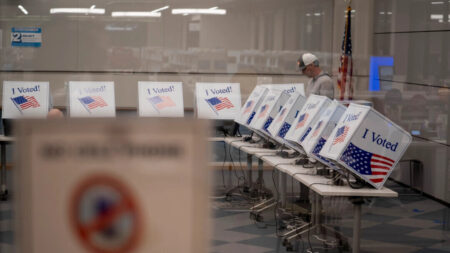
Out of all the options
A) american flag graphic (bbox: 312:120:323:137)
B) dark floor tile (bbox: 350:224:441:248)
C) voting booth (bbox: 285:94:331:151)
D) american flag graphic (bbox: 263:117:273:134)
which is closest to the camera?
american flag graphic (bbox: 312:120:323:137)

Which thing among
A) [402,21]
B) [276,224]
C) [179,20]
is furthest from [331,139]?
[179,20]

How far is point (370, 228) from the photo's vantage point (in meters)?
6.32

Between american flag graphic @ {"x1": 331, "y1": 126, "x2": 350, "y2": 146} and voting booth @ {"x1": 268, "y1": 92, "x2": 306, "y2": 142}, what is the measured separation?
133cm

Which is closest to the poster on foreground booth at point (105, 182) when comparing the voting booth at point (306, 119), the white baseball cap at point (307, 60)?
the voting booth at point (306, 119)

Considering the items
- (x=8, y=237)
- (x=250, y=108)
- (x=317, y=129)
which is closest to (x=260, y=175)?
(x=250, y=108)

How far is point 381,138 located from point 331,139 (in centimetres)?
34

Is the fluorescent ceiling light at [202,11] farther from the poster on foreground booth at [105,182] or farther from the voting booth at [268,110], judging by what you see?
the poster on foreground booth at [105,182]

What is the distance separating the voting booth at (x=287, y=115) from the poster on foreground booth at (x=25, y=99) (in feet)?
6.81

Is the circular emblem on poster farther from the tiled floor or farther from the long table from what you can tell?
the tiled floor

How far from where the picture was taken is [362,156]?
4617mm

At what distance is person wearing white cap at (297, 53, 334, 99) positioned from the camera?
270 inches

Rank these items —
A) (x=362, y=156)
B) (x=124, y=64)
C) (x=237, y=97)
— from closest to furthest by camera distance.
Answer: (x=362, y=156), (x=237, y=97), (x=124, y=64)

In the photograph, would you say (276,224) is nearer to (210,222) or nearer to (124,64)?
(124,64)

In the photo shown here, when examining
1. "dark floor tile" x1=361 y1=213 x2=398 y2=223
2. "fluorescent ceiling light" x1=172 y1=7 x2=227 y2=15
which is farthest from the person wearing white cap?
"fluorescent ceiling light" x1=172 y1=7 x2=227 y2=15
